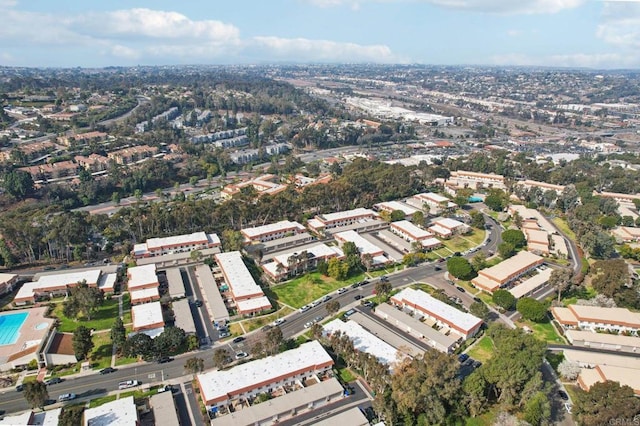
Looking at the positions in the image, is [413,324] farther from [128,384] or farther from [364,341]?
[128,384]

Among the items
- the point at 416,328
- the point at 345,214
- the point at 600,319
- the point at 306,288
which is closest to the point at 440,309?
the point at 416,328

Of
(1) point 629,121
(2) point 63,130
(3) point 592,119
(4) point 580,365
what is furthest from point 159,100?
(1) point 629,121

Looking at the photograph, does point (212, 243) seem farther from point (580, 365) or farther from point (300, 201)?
point (580, 365)

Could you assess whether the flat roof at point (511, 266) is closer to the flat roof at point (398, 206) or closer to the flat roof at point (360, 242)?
the flat roof at point (360, 242)

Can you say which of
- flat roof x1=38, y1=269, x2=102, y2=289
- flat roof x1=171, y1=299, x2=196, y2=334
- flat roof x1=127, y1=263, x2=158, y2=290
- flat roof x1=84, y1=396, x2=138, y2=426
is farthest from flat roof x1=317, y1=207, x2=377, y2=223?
flat roof x1=84, y1=396, x2=138, y2=426

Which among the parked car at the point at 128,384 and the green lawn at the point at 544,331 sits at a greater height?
the parked car at the point at 128,384

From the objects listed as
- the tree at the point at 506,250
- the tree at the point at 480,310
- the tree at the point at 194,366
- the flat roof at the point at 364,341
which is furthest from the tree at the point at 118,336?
the tree at the point at 506,250
